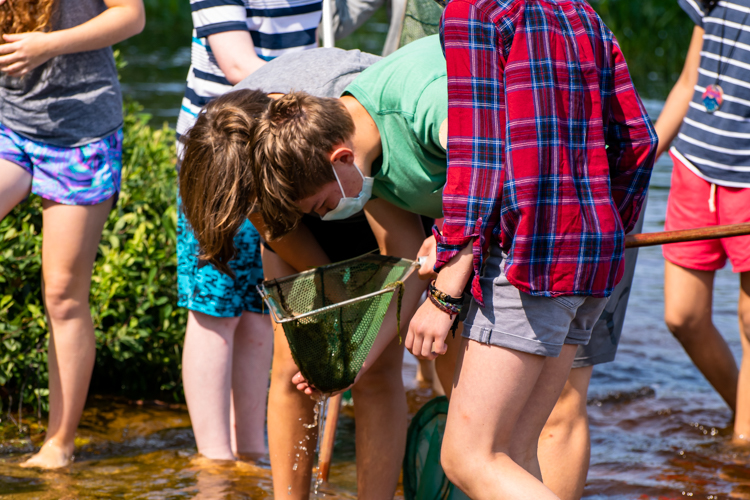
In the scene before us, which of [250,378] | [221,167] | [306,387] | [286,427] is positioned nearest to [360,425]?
[286,427]

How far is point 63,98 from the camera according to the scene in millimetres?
2846

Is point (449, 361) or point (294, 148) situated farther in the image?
point (449, 361)

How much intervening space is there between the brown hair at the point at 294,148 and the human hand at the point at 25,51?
1024 mm

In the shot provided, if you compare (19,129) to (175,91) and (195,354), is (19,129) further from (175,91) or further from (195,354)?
(175,91)

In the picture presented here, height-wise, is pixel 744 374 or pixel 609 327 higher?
pixel 609 327

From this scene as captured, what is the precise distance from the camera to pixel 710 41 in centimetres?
325

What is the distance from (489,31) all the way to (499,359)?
2.49 feet

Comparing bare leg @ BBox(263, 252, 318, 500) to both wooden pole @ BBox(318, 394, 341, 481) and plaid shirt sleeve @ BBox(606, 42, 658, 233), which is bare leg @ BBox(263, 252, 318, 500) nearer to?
wooden pole @ BBox(318, 394, 341, 481)

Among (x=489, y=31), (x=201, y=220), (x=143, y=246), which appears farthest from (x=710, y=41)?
(x=143, y=246)

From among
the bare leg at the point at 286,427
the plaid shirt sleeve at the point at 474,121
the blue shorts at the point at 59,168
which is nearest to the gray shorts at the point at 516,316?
the plaid shirt sleeve at the point at 474,121

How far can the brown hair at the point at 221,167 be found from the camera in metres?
2.16

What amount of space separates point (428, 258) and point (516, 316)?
331 mm

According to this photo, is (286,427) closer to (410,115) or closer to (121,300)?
(410,115)

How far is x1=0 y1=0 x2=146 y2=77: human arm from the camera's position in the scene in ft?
8.87
